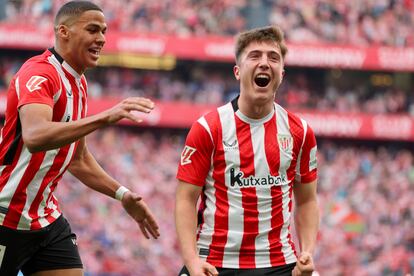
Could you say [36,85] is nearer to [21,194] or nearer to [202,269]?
[21,194]

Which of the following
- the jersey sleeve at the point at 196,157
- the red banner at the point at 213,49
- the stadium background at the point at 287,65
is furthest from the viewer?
the red banner at the point at 213,49

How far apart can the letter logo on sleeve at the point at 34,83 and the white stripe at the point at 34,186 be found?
406 mm

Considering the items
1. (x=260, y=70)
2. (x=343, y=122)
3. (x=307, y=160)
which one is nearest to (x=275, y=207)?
(x=307, y=160)

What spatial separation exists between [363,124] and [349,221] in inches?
283

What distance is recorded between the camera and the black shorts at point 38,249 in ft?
16.6

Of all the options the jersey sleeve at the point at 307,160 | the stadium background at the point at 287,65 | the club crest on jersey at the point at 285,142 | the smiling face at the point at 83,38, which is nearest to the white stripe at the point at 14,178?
the smiling face at the point at 83,38

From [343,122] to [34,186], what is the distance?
71.0 ft

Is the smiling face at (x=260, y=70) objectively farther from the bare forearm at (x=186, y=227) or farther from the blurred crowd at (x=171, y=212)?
the blurred crowd at (x=171, y=212)

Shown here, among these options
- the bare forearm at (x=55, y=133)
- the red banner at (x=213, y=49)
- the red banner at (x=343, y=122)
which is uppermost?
the red banner at (x=213, y=49)

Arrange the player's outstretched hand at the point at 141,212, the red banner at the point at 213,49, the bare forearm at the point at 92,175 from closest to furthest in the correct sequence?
the player's outstretched hand at the point at 141,212 → the bare forearm at the point at 92,175 → the red banner at the point at 213,49

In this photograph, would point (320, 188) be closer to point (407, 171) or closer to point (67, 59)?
point (407, 171)

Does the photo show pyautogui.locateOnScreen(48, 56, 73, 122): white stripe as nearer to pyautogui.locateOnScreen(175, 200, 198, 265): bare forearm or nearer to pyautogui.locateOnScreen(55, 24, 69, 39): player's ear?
pyautogui.locateOnScreen(55, 24, 69, 39): player's ear

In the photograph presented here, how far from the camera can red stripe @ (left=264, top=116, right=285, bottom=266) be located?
4902 millimetres

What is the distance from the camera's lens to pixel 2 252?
16.6 ft
